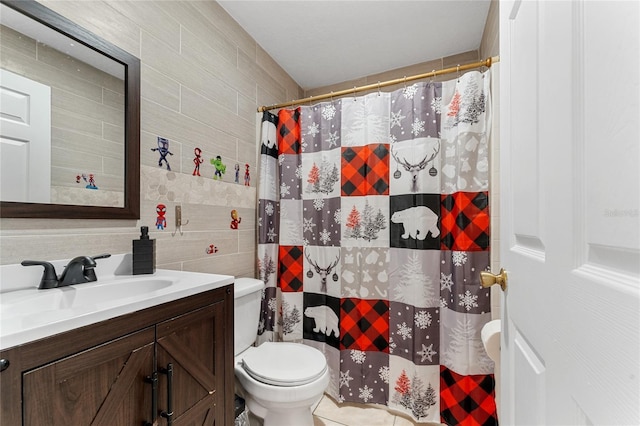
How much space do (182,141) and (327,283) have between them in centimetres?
120

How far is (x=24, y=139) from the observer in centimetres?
94

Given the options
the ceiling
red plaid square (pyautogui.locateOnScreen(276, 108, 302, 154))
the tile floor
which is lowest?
the tile floor

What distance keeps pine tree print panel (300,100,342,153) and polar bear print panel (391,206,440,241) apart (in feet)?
2.05

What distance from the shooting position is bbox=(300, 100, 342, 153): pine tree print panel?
6.16 feet

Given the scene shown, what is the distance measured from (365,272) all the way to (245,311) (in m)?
0.75

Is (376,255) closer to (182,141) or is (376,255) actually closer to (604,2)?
(182,141)

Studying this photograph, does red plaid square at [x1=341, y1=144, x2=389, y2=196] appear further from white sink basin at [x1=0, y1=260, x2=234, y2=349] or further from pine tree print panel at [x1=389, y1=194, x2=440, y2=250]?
white sink basin at [x1=0, y1=260, x2=234, y2=349]

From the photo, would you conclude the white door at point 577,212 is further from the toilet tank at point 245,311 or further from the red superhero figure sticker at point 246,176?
the red superhero figure sticker at point 246,176

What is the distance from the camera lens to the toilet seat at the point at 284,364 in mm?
1333

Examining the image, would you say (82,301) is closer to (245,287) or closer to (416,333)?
(245,287)

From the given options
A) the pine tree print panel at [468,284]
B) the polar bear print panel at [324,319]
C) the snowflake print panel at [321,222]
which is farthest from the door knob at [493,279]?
the polar bear print panel at [324,319]

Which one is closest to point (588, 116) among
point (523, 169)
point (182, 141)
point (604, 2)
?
point (604, 2)

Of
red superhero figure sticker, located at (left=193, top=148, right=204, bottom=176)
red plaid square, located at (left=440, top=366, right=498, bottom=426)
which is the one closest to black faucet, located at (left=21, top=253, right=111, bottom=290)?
red superhero figure sticker, located at (left=193, top=148, right=204, bottom=176)

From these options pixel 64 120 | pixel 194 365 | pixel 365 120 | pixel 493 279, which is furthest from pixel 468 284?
pixel 64 120
